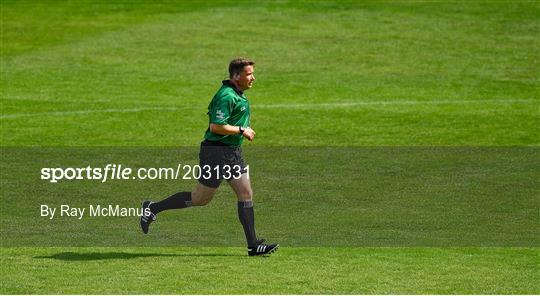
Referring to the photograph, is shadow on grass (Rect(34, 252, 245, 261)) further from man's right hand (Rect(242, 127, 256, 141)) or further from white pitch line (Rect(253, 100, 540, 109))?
white pitch line (Rect(253, 100, 540, 109))

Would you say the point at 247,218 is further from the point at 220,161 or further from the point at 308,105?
the point at 308,105

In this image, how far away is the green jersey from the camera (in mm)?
15430

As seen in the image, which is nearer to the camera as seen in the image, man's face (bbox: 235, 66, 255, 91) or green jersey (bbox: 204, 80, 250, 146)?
green jersey (bbox: 204, 80, 250, 146)

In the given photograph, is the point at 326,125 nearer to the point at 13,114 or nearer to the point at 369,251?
the point at 13,114

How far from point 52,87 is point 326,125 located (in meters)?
7.03

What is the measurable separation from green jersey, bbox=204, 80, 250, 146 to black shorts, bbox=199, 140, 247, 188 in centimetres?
8

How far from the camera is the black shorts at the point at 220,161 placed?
618 inches

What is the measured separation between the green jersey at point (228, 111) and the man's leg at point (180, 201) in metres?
0.67

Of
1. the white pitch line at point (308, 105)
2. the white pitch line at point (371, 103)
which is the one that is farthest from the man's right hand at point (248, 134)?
the white pitch line at point (371, 103)

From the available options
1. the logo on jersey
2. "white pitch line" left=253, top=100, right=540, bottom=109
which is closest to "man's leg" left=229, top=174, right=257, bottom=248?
the logo on jersey

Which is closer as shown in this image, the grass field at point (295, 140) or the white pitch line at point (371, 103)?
the grass field at point (295, 140)

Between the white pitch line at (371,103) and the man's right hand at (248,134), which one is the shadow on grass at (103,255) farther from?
the white pitch line at (371,103)

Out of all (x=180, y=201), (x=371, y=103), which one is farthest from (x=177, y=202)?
(x=371, y=103)

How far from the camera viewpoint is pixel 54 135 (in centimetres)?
2555
